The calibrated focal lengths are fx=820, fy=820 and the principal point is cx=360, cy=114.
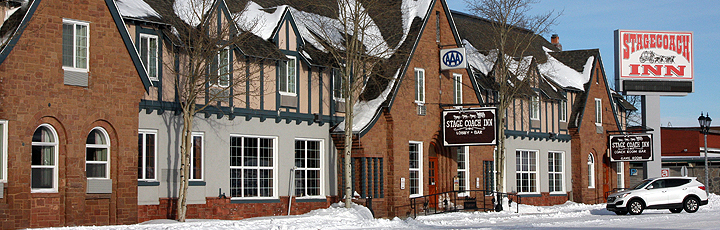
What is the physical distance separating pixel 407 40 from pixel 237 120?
26.4 ft

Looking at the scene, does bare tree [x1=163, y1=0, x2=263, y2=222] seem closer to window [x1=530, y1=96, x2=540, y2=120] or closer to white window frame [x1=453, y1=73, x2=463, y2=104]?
white window frame [x1=453, y1=73, x2=463, y2=104]

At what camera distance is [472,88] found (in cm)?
3288

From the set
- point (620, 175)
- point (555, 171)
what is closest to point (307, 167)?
point (555, 171)

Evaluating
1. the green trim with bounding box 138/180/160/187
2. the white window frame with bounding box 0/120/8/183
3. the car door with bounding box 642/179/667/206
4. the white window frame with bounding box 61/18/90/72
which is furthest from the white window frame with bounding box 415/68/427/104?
the white window frame with bounding box 0/120/8/183

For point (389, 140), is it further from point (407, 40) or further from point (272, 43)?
point (272, 43)

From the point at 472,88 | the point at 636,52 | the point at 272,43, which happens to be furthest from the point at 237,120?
the point at 636,52

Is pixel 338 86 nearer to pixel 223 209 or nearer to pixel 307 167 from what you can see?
pixel 307 167

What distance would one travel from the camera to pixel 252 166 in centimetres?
2517

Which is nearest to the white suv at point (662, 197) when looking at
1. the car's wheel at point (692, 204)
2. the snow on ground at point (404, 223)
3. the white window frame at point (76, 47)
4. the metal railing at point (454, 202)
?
the car's wheel at point (692, 204)

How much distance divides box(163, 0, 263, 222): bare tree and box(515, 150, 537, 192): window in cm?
1858

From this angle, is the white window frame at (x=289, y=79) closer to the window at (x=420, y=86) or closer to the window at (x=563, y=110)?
the window at (x=420, y=86)

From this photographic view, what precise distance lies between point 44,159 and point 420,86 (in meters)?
14.6

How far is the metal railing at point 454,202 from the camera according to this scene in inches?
1182

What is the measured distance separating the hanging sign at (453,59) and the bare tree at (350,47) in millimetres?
2031
